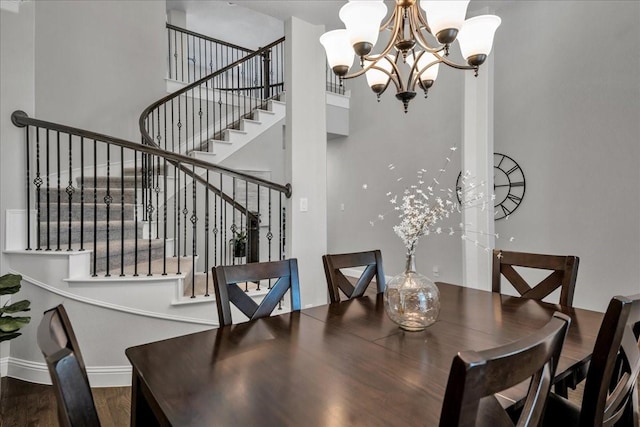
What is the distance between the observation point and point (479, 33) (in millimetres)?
1767

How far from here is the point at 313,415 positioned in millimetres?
856

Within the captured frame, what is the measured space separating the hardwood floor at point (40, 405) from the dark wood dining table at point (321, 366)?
1.26 metres

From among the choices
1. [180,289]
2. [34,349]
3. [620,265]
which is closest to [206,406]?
[180,289]

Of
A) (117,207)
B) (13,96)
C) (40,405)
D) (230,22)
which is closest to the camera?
(40,405)

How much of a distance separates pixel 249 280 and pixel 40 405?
70.5 inches

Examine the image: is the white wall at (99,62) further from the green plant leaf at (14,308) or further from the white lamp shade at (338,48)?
the white lamp shade at (338,48)

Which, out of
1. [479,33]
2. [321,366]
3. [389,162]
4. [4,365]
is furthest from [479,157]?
[4,365]

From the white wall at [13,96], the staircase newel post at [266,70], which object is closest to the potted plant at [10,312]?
the white wall at [13,96]

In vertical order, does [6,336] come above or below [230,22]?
below

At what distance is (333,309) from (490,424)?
997mm

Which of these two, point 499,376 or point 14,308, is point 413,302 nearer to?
point 499,376

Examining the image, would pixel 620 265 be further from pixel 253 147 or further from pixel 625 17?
pixel 253 147

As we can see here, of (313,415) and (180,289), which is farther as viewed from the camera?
(180,289)

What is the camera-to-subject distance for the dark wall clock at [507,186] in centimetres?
404
